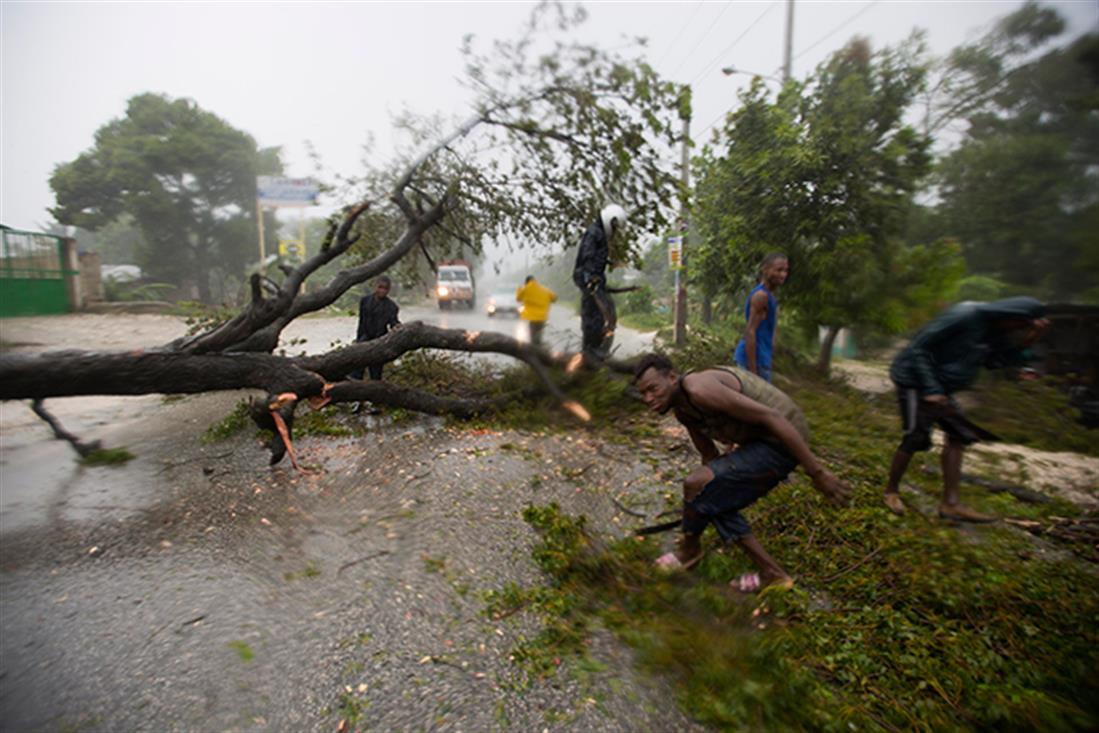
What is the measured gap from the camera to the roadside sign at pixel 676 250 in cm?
1189

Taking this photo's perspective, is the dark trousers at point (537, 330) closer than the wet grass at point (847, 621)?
No

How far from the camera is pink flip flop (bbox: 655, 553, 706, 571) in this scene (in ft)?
9.91

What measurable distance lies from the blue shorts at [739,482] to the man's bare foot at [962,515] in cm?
180

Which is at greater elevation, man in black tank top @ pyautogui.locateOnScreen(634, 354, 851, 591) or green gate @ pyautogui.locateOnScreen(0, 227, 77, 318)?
green gate @ pyautogui.locateOnScreen(0, 227, 77, 318)

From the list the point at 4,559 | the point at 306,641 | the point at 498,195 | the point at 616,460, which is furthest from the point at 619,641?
the point at 498,195

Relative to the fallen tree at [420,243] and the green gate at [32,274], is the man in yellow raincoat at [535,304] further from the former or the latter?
the green gate at [32,274]

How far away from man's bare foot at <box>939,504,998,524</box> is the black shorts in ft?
1.52

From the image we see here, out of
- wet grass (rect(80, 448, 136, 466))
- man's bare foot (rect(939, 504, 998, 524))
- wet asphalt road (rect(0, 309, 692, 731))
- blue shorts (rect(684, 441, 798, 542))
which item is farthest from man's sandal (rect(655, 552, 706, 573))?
wet grass (rect(80, 448, 136, 466))

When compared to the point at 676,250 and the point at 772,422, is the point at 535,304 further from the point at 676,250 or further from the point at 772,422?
the point at 676,250

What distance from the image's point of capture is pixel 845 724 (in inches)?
76.1

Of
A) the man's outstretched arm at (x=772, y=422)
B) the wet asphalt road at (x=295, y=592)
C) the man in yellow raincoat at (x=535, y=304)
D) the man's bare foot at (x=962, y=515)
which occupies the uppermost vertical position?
the man in yellow raincoat at (x=535, y=304)

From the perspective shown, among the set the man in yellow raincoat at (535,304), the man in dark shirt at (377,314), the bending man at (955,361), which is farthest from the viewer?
the man in dark shirt at (377,314)

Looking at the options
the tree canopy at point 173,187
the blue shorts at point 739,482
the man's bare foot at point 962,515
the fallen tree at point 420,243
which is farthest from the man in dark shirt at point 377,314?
the tree canopy at point 173,187

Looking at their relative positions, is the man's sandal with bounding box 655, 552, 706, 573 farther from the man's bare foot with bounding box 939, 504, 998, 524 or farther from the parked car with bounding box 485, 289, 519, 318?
the parked car with bounding box 485, 289, 519, 318
